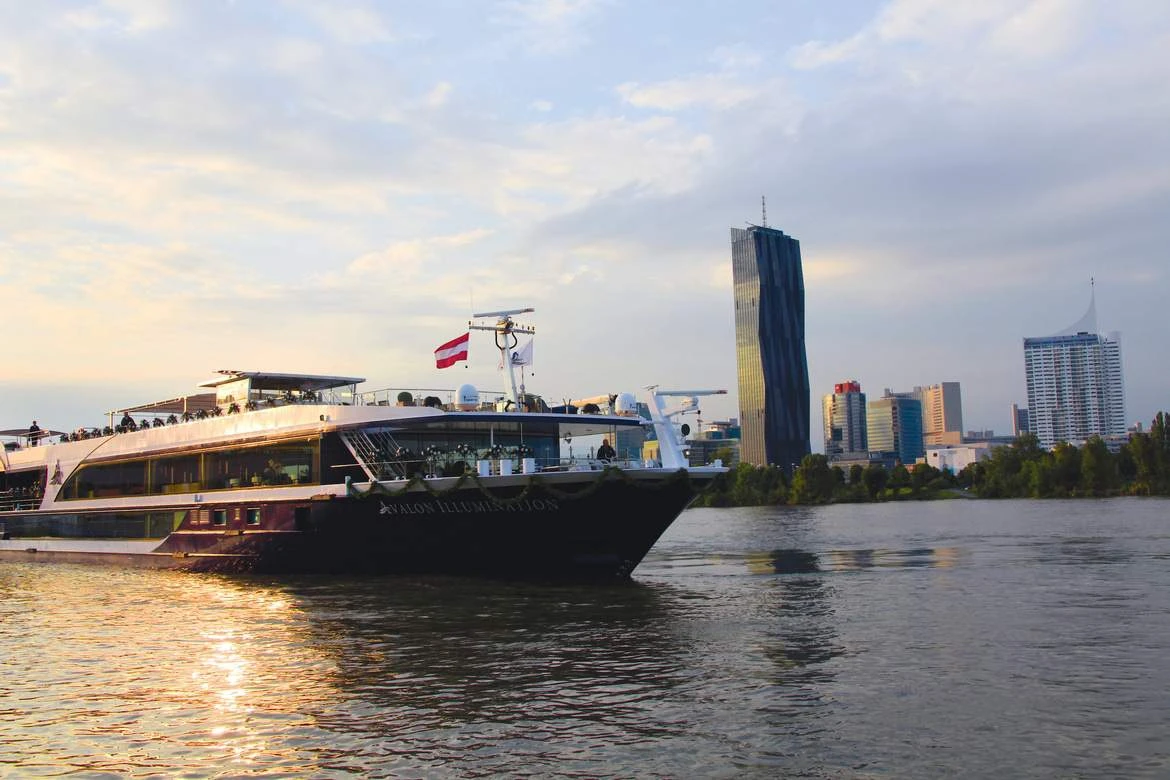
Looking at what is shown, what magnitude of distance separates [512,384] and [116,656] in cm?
1757

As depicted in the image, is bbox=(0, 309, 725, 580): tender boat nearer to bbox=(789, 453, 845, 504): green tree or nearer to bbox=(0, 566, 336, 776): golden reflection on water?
bbox=(0, 566, 336, 776): golden reflection on water

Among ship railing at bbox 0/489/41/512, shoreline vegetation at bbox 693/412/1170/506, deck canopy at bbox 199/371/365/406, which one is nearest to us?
deck canopy at bbox 199/371/365/406

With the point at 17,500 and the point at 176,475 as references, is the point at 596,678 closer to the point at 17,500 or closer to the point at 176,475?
the point at 176,475

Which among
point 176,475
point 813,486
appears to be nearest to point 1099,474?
point 813,486

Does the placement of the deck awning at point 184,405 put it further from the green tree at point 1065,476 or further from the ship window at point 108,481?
the green tree at point 1065,476

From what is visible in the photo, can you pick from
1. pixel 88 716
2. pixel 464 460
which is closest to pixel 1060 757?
pixel 88 716

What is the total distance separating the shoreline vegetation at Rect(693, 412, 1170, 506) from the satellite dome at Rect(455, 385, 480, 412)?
83.4 metres

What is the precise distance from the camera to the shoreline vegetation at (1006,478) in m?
132

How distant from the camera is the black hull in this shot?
3181 centimetres

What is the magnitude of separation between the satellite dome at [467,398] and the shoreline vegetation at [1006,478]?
274ft

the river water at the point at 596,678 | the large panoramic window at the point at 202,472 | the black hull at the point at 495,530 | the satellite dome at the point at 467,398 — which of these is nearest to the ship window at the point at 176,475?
the large panoramic window at the point at 202,472

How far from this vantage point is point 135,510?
149ft

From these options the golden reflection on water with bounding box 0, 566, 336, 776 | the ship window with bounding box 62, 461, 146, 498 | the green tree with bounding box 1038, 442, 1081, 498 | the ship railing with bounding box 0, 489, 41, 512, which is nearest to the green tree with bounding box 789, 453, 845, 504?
the green tree with bounding box 1038, 442, 1081, 498

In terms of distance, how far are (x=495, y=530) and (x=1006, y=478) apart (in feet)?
419
